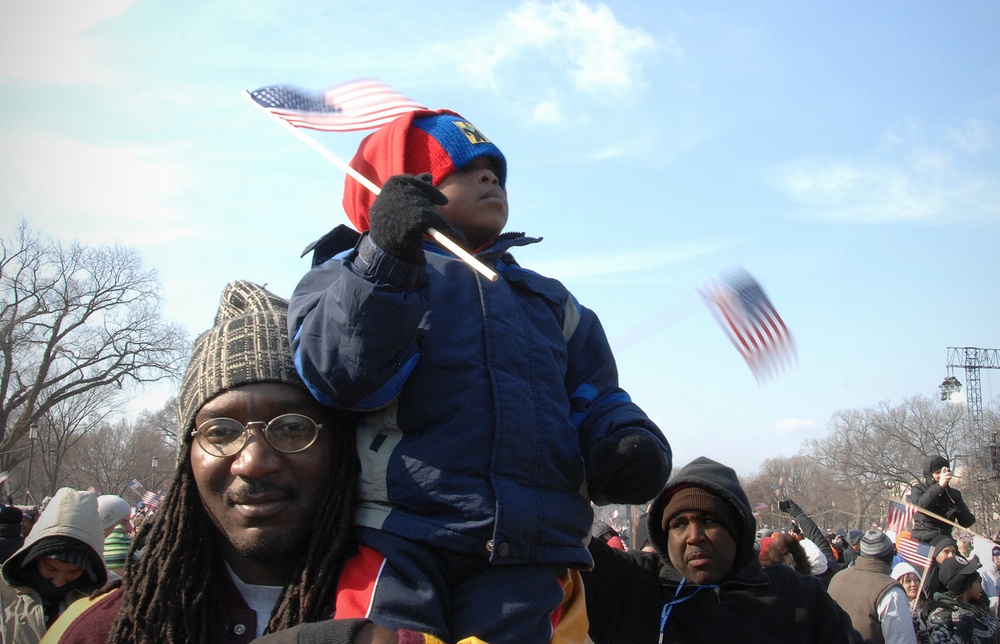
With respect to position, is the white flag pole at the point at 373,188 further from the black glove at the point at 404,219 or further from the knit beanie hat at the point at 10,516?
the knit beanie hat at the point at 10,516

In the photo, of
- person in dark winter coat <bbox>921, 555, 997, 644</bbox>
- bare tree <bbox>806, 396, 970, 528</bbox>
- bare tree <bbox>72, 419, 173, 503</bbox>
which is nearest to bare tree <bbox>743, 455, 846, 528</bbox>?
bare tree <bbox>806, 396, 970, 528</bbox>

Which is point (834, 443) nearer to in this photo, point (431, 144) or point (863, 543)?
point (863, 543)

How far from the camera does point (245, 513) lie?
2.19 metres

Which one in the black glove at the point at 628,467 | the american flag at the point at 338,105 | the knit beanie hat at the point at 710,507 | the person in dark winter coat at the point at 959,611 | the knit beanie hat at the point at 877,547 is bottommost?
the person in dark winter coat at the point at 959,611

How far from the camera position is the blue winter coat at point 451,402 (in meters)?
1.96

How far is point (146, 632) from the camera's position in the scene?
7.05 ft

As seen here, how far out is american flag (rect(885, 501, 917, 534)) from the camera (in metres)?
11.7

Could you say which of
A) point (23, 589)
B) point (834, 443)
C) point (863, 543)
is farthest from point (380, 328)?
point (834, 443)

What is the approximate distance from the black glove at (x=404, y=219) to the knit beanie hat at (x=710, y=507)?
246 centimetres

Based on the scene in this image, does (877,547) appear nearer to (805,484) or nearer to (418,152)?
(418,152)

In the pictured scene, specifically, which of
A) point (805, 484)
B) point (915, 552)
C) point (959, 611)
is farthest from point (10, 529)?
point (805, 484)

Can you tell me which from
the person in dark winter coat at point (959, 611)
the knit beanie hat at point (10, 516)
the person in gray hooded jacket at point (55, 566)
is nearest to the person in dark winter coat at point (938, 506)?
the person in dark winter coat at point (959, 611)

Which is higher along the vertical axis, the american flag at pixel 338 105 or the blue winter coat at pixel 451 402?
the american flag at pixel 338 105

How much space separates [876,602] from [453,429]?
5.50 m
